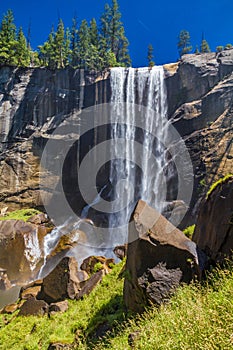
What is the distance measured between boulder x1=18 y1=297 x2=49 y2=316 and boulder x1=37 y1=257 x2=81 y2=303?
53 cm

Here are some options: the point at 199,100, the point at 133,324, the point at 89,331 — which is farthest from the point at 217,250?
the point at 199,100

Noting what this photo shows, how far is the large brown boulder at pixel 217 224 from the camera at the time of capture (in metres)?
7.91

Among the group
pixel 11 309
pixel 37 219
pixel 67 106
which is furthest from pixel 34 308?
pixel 67 106

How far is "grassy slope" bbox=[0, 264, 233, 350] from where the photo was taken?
14.0 feet

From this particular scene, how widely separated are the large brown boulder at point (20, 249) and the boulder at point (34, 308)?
411 inches

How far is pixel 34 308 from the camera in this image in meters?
13.1

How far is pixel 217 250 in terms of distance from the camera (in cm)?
808

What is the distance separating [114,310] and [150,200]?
22.8 m

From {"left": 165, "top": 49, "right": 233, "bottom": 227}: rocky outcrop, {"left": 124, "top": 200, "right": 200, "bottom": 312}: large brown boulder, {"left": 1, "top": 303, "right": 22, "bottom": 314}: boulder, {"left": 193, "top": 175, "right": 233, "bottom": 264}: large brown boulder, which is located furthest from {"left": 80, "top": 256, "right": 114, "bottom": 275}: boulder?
{"left": 165, "top": 49, "right": 233, "bottom": 227}: rocky outcrop

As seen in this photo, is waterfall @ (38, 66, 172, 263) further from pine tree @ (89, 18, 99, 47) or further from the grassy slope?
the grassy slope

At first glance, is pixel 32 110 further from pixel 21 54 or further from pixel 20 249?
pixel 20 249

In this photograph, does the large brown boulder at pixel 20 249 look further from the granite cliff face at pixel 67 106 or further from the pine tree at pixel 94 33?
the pine tree at pixel 94 33

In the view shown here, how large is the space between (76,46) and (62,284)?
45220 millimetres

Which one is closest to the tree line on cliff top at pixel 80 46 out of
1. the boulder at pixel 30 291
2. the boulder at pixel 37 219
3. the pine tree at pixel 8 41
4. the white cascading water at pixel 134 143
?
the pine tree at pixel 8 41
